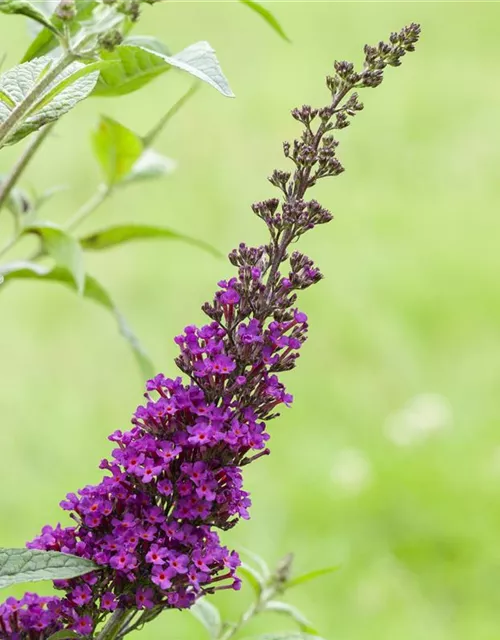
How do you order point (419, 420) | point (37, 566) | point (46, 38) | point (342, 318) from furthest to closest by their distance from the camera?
point (342, 318) < point (419, 420) < point (46, 38) < point (37, 566)

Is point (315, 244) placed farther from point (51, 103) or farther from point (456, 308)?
point (51, 103)

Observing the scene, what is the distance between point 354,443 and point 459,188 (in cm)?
102

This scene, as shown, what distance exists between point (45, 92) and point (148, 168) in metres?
0.37

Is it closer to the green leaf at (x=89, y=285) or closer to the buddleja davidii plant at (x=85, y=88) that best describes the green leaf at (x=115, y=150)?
the buddleja davidii plant at (x=85, y=88)

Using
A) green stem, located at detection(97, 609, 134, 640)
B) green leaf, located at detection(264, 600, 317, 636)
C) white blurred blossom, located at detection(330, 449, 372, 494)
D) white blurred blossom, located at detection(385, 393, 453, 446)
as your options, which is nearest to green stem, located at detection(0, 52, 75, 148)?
green stem, located at detection(97, 609, 134, 640)

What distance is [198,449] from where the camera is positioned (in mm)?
418

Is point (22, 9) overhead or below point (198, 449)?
overhead

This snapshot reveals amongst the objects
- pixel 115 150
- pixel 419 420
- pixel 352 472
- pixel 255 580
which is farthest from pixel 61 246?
pixel 419 420

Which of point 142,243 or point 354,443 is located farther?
point 142,243

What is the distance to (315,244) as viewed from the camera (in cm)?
241

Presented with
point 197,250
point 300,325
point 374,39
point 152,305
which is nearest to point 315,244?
point 197,250

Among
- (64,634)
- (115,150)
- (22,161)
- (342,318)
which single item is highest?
(342,318)

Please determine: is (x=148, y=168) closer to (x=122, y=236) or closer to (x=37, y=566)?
(x=122, y=236)

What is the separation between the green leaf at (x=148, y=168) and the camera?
808 mm
